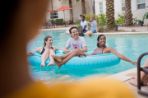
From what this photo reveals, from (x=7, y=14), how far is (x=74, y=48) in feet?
31.8

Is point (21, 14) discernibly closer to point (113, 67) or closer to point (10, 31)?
point (10, 31)

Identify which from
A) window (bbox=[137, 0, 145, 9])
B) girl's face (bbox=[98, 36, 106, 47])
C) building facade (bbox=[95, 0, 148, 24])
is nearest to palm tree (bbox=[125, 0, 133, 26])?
building facade (bbox=[95, 0, 148, 24])

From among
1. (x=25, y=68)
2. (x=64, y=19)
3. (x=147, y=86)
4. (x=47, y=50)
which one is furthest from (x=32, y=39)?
(x=64, y=19)

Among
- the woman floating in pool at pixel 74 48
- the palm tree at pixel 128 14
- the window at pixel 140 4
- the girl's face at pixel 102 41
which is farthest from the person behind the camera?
the window at pixel 140 4

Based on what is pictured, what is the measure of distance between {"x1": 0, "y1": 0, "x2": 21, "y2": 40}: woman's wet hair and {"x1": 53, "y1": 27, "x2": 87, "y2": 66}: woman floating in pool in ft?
29.0

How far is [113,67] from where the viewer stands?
9.68m

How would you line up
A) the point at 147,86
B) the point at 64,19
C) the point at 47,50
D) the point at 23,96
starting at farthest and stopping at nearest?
the point at 64,19
the point at 47,50
the point at 147,86
the point at 23,96

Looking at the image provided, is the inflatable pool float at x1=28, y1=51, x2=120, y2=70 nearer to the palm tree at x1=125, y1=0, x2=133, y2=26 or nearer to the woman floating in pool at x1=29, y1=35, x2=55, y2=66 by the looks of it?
the woman floating in pool at x1=29, y1=35, x2=55, y2=66

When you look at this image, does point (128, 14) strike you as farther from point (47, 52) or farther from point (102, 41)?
point (47, 52)

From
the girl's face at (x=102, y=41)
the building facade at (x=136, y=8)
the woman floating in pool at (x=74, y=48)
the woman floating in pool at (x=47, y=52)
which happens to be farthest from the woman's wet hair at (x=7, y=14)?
the building facade at (x=136, y=8)

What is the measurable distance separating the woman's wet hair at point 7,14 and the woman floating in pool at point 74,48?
29.0 ft

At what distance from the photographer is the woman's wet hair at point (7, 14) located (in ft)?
1.46

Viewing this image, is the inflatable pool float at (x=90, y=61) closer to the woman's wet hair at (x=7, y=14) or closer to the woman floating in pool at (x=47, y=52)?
the woman floating in pool at (x=47, y=52)

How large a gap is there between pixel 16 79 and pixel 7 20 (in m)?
0.08
